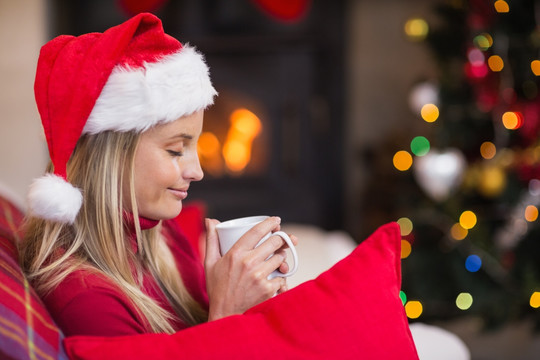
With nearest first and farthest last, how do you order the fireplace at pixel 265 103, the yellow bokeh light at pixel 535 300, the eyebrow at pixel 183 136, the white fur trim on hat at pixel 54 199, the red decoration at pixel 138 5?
1. the white fur trim on hat at pixel 54 199
2. the eyebrow at pixel 183 136
3. the yellow bokeh light at pixel 535 300
4. the red decoration at pixel 138 5
5. the fireplace at pixel 265 103

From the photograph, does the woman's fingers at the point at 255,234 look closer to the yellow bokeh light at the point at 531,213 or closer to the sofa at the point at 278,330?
the sofa at the point at 278,330

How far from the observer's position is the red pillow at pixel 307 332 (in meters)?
0.78

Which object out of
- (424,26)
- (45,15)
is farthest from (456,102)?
(45,15)

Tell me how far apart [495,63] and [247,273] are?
2081mm

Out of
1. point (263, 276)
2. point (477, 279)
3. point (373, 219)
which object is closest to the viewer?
point (263, 276)

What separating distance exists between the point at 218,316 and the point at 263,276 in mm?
95

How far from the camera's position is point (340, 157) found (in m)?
3.97

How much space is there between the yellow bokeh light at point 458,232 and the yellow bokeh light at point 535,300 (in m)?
0.36

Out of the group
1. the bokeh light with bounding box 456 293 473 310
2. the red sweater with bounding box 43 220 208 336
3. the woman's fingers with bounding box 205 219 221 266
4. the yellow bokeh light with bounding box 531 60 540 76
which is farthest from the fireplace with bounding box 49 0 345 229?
the red sweater with bounding box 43 220 208 336

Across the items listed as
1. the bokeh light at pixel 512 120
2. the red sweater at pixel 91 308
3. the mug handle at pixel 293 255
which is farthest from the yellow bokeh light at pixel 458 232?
the red sweater at pixel 91 308

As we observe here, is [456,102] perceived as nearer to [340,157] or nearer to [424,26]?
[424,26]

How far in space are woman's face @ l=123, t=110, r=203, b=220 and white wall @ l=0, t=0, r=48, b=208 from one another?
8.55 feet

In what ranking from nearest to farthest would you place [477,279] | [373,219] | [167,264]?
[167,264], [477,279], [373,219]

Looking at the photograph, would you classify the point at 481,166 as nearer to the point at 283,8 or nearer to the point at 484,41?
the point at 484,41
